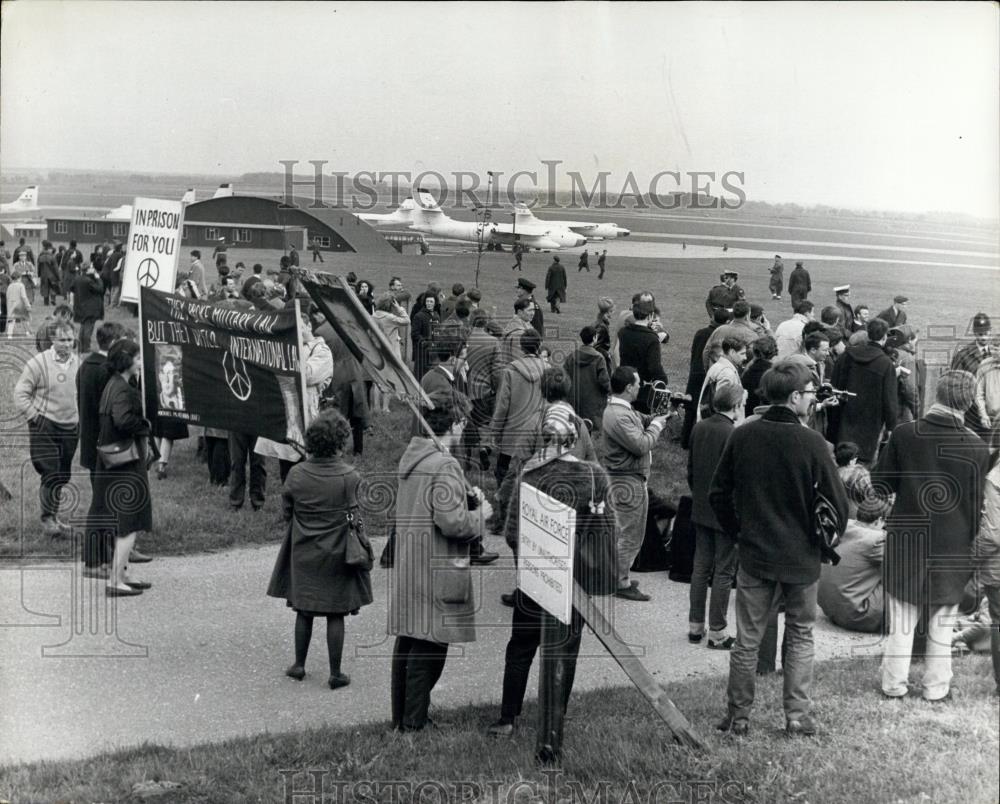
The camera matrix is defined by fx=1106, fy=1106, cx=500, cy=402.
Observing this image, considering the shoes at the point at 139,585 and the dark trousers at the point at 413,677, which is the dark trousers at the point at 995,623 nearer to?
the dark trousers at the point at 413,677

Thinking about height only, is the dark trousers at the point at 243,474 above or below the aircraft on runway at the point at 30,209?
below

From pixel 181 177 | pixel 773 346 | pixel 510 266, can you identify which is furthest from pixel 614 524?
pixel 510 266

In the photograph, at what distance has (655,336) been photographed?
33.8ft

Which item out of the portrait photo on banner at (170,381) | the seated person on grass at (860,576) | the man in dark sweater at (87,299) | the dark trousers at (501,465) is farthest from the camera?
the man in dark sweater at (87,299)

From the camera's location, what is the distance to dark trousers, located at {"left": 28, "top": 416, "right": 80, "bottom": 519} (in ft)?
29.9

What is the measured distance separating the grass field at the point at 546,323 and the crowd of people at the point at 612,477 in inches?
14.0

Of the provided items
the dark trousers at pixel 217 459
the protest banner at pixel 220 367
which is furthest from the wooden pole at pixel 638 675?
the dark trousers at pixel 217 459

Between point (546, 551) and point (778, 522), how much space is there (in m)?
1.27

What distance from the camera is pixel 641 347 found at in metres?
10.3

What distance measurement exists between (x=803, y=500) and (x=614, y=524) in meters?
0.98

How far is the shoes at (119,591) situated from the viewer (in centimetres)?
806

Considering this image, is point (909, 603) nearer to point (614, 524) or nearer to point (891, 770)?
point (891, 770)

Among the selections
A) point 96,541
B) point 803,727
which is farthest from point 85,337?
point 803,727

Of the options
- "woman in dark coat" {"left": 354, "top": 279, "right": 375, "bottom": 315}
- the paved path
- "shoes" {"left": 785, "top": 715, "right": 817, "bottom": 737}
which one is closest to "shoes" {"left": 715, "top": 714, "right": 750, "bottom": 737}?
"shoes" {"left": 785, "top": 715, "right": 817, "bottom": 737}
